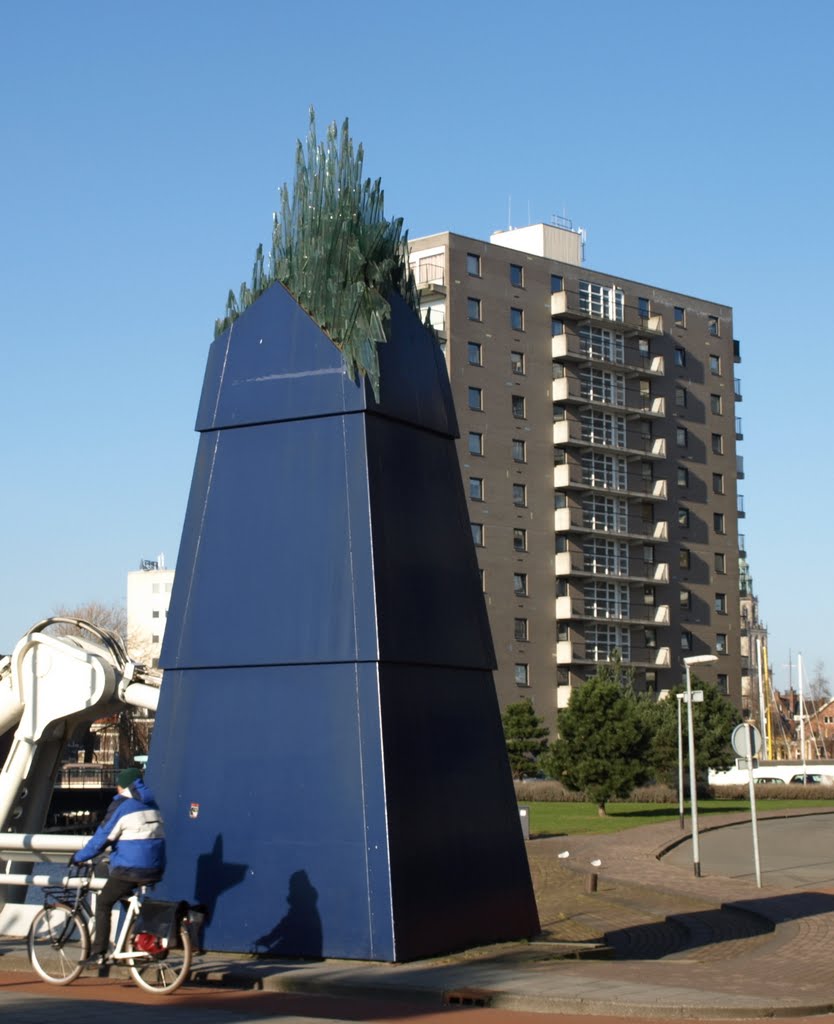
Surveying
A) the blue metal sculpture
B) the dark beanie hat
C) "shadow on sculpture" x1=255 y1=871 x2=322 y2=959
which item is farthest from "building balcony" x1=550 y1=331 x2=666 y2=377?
the dark beanie hat

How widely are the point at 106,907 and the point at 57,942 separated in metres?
0.65

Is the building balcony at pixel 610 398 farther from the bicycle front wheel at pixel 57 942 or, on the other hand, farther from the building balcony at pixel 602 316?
the bicycle front wheel at pixel 57 942

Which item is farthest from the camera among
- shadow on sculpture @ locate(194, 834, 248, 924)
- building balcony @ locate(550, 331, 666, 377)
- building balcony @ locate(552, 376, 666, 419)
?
building balcony @ locate(552, 376, 666, 419)

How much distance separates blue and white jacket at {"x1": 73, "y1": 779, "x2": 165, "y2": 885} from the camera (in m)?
11.5

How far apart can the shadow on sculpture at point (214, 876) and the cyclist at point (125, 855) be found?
142 cm

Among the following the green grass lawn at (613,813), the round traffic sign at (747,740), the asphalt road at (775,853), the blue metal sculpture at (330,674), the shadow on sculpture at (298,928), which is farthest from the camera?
the green grass lawn at (613,813)

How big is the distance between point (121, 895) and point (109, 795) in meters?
30.4

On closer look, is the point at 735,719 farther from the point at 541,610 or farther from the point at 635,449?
the point at 635,449

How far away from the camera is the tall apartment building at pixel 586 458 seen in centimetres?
7462

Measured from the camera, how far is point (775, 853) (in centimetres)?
3056

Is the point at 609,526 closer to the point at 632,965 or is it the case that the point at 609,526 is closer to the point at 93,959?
the point at 632,965

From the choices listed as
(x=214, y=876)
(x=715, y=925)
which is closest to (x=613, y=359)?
(x=715, y=925)

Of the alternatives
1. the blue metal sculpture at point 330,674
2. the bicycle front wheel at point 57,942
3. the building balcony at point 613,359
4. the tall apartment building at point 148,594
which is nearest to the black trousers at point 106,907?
the bicycle front wheel at point 57,942

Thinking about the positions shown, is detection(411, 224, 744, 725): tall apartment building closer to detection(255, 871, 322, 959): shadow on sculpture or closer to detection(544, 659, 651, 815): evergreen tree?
detection(544, 659, 651, 815): evergreen tree
